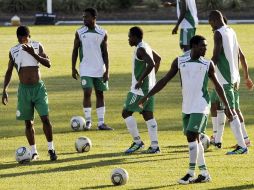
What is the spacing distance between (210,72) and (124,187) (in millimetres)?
1927

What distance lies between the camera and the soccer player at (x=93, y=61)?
2088 centimetres

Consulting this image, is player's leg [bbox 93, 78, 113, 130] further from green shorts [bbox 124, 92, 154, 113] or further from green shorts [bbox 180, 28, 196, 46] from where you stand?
green shorts [bbox 124, 92, 154, 113]

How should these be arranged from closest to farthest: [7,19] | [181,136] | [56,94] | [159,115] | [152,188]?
1. [152,188]
2. [181,136]
3. [159,115]
4. [56,94]
5. [7,19]

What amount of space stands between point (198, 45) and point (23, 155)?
3.72 meters

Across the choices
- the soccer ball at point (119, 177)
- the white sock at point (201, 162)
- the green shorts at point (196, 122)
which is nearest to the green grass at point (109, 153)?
the soccer ball at point (119, 177)

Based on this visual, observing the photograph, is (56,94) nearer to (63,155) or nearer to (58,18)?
(63,155)

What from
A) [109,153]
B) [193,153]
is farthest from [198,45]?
[109,153]

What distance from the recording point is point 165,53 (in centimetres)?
4025

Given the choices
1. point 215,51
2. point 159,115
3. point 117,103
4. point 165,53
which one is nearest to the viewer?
point 215,51

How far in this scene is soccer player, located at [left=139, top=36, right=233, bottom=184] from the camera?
14281 millimetres

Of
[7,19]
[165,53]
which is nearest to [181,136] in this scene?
[165,53]

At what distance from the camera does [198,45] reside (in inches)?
560

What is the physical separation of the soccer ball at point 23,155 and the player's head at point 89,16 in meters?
4.43

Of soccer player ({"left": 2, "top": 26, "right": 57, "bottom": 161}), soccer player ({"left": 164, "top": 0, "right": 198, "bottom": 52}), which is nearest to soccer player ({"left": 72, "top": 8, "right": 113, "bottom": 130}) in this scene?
soccer player ({"left": 164, "top": 0, "right": 198, "bottom": 52})
